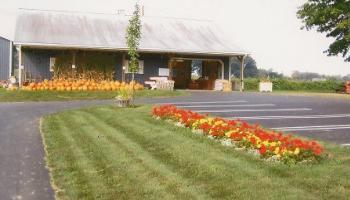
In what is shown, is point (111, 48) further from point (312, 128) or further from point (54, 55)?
point (312, 128)

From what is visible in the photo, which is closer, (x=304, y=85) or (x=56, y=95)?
(x=56, y=95)

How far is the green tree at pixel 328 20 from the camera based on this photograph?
3106 centimetres

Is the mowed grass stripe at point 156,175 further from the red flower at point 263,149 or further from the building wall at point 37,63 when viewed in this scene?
the building wall at point 37,63

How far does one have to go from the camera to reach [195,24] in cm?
3922

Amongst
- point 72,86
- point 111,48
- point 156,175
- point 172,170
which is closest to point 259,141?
point 172,170

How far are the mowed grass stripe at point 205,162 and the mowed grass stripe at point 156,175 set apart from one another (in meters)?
0.20

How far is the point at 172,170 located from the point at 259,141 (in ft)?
7.00

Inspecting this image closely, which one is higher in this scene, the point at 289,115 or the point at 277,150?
the point at 289,115

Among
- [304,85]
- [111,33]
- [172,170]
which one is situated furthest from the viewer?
[304,85]

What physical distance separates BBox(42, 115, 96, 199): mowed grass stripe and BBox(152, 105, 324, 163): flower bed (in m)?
3.20

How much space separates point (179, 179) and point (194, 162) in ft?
3.73

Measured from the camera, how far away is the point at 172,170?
28.8 feet

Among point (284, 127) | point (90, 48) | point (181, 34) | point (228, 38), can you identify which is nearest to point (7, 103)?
point (90, 48)

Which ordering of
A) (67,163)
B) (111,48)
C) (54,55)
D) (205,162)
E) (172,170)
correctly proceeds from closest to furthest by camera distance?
(172,170) < (205,162) < (67,163) < (111,48) < (54,55)
